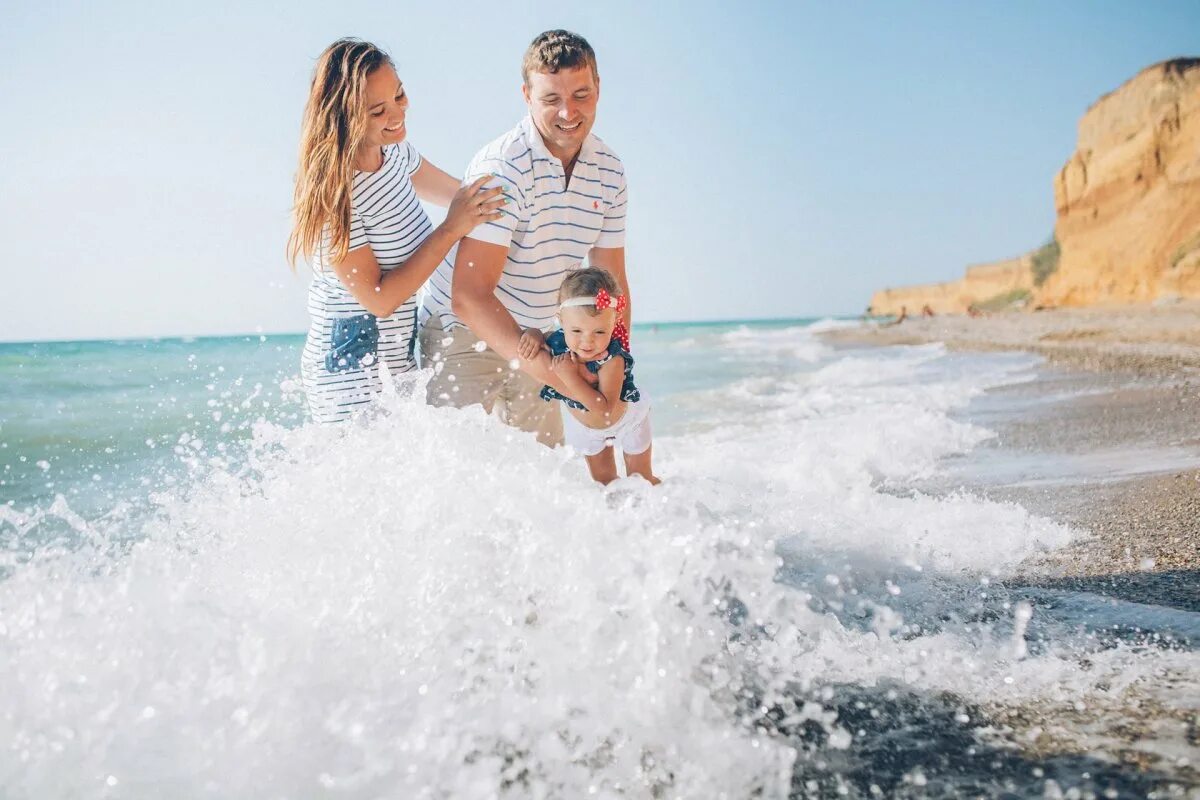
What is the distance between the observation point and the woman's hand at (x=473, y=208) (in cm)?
316

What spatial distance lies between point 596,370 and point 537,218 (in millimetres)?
694

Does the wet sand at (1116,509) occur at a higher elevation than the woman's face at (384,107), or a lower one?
lower

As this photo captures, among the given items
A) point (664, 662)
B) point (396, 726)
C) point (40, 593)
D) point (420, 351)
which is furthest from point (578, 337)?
point (40, 593)

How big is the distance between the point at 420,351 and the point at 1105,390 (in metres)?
8.38

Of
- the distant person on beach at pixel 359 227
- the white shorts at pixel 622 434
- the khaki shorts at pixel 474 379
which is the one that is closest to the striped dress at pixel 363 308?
the distant person on beach at pixel 359 227

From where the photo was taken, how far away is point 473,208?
3.17 m

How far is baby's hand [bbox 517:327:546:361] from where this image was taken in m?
3.29

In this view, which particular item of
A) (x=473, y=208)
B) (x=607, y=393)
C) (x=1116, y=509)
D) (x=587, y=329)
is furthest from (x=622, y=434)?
(x=1116, y=509)

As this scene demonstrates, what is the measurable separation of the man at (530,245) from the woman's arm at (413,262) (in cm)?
7

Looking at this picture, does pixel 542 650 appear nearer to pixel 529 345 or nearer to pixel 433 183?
pixel 529 345

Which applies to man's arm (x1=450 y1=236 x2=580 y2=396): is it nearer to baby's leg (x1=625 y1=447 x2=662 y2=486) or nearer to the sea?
the sea

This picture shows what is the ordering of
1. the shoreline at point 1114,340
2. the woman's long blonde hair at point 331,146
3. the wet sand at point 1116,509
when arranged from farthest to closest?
the shoreline at point 1114,340, the woman's long blonde hair at point 331,146, the wet sand at point 1116,509

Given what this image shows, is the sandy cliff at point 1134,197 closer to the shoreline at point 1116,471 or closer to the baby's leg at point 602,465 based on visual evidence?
the shoreline at point 1116,471

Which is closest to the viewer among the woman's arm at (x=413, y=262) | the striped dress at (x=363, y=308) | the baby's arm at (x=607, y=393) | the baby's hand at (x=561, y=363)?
the woman's arm at (x=413, y=262)
